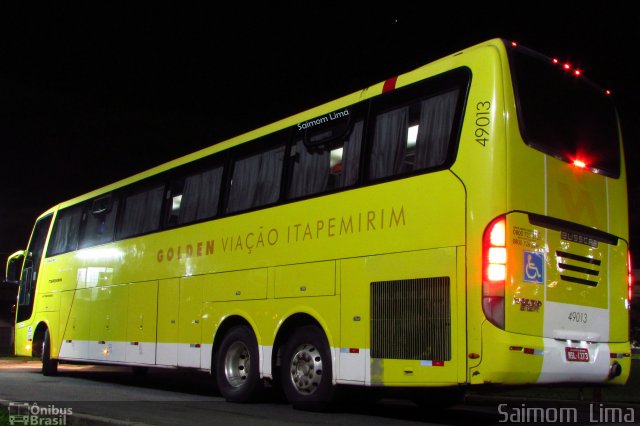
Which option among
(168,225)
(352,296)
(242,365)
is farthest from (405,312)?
(168,225)

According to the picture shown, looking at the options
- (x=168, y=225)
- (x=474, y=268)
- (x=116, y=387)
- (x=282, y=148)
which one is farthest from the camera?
(x=116, y=387)

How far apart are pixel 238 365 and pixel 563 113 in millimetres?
5710

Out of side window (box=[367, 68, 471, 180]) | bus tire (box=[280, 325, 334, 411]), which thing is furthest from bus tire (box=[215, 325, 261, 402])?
side window (box=[367, 68, 471, 180])

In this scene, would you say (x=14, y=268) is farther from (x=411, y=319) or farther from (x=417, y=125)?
(x=411, y=319)

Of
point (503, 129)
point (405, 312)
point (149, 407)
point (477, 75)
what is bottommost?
point (149, 407)

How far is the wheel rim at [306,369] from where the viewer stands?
902 cm

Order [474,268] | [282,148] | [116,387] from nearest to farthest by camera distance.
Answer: [474,268], [282,148], [116,387]

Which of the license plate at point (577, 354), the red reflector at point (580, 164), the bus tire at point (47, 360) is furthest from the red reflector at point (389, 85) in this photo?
the bus tire at point (47, 360)

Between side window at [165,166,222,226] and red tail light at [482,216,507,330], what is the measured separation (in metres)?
5.54

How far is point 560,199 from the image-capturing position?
7.80 m

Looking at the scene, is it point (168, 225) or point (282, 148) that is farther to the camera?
point (168, 225)

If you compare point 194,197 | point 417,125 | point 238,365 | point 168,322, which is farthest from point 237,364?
point 417,125

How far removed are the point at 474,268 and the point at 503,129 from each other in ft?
4.85

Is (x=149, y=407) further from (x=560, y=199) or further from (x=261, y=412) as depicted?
(x=560, y=199)
